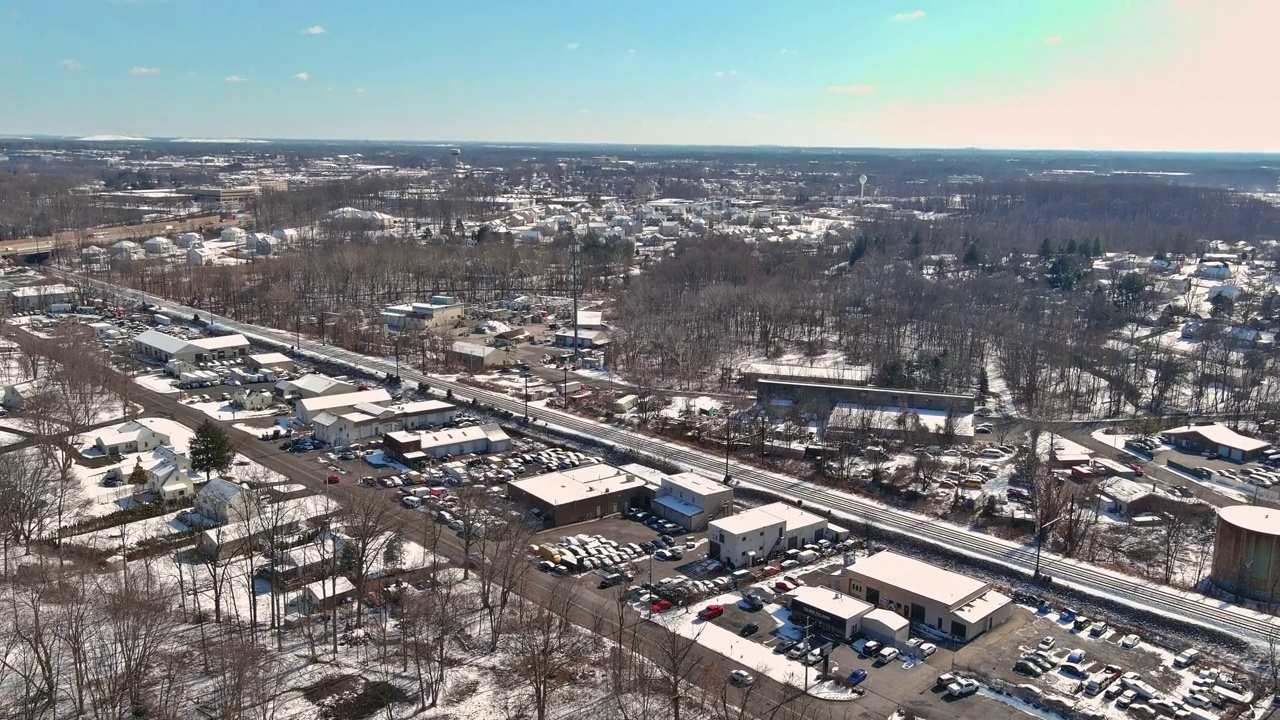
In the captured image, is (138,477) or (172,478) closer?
(172,478)

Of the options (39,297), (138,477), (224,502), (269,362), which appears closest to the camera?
(224,502)

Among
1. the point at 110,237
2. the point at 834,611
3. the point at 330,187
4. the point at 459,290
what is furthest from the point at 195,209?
the point at 834,611

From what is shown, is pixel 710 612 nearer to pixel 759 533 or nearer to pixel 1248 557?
pixel 759 533

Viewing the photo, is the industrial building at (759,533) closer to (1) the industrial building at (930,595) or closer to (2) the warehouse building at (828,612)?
(1) the industrial building at (930,595)

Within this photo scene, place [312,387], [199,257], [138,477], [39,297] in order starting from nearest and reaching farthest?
[138,477], [312,387], [39,297], [199,257]

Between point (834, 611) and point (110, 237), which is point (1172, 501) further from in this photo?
point (110, 237)

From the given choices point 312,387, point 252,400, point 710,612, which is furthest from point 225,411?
point 710,612
